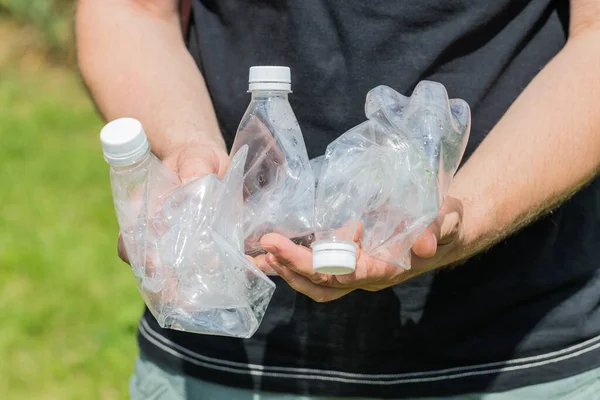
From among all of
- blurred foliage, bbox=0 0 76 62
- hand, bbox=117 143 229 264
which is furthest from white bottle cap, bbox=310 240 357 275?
blurred foliage, bbox=0 0 76 62

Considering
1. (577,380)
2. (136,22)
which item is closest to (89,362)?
(136,22)

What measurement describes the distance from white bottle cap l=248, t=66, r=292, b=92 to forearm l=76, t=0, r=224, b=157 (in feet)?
Answer: 0.63

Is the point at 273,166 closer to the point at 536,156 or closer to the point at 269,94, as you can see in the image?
the point at 269,94

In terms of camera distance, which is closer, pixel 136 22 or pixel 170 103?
pixel 170 103

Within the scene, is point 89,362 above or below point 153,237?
below

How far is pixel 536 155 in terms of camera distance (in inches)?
55.2

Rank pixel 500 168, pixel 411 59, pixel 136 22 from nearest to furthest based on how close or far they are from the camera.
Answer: pixel 500 168 → pixel 411 59 → pixel 136 22

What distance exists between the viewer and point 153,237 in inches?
50.6

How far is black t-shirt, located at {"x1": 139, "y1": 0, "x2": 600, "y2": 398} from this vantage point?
1.56 m

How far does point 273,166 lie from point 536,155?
42 centimetres

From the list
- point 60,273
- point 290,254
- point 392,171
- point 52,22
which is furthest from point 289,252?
point 52,22

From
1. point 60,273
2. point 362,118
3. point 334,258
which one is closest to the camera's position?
point 334,258

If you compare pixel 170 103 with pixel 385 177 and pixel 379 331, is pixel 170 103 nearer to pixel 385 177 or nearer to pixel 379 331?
pixel 385 177

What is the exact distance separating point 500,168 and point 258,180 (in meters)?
0.38
